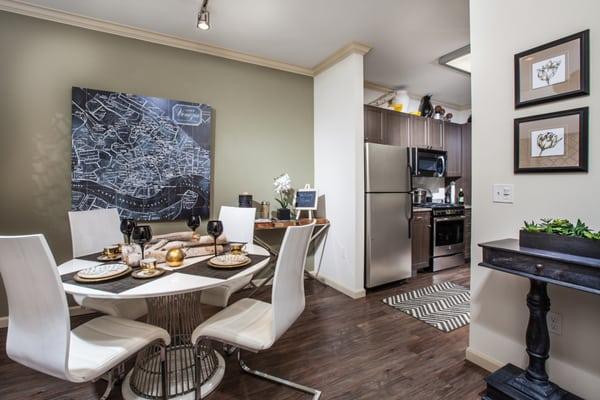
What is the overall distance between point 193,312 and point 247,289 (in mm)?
1457

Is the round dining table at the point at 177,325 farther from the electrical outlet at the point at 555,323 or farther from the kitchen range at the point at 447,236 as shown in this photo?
the kitchen range at the point at 447,236

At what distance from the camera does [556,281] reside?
1.24 metres

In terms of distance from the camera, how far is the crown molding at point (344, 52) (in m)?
3.00

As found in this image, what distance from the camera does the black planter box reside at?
1.21 m

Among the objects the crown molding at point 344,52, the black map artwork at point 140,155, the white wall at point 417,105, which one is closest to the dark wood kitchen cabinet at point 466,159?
the white wall at point 417,105

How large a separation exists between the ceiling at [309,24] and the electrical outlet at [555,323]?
2476 mm

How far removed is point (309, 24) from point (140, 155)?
2.13m

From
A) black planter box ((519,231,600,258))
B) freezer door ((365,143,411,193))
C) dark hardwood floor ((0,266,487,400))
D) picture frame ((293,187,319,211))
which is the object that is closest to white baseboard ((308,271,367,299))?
dark hardwood floor ((0,266,487,400))

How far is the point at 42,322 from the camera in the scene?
3.74 ft

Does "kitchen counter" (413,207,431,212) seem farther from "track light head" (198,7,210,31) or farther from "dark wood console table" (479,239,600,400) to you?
"track light head" (198,7,210,31)

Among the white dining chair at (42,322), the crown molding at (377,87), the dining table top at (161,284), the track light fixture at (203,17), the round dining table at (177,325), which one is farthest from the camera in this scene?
the crown molding at (377,87)

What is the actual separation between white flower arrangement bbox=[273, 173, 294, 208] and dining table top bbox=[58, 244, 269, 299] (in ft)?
5.79

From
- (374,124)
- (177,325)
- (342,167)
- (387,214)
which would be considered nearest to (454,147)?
(374,124)

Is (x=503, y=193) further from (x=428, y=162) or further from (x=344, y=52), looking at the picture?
(x=428, y=162)
